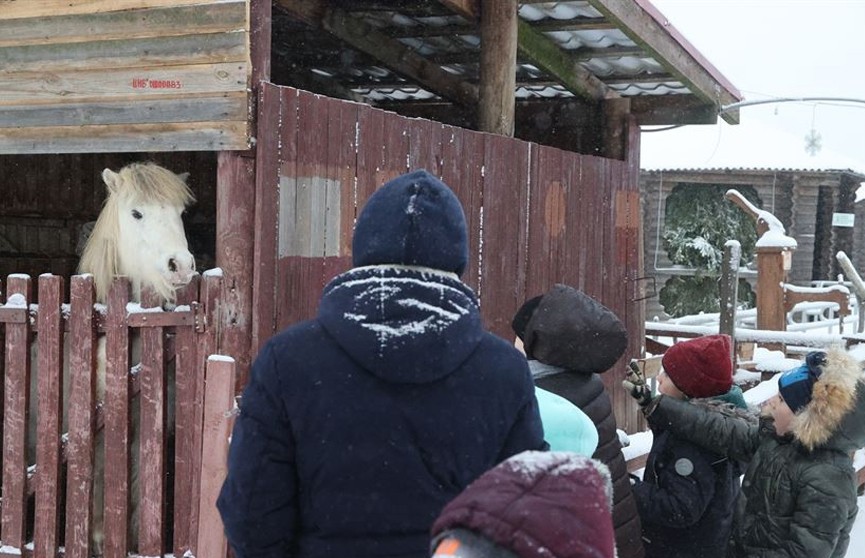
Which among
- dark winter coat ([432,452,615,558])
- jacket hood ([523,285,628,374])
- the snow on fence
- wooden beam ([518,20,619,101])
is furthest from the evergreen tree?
dark winter coat ([432,452,615,558])

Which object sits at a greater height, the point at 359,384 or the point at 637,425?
the point at 359,384

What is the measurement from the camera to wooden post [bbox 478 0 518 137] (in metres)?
5.81

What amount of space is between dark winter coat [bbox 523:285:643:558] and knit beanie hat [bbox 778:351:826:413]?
69cm

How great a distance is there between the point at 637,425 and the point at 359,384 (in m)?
6.68

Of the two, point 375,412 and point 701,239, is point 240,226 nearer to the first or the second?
point 375,412

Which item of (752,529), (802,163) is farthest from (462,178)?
(802,163)

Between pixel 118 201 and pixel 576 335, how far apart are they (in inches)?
104

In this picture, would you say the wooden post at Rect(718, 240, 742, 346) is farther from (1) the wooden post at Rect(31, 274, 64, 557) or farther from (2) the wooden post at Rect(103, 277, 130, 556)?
(1) the wooden post at Rect(31, 274, 64, 557)

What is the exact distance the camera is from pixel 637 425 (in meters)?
8.00

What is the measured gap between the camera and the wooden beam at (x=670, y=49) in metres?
5.88

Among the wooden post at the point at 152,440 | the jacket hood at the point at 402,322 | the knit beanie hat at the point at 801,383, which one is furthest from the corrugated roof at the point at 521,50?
the jacket hood at the point at 402,322

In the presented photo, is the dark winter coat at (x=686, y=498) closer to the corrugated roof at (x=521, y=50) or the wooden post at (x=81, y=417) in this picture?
the wooden post at (x=81, y=417)

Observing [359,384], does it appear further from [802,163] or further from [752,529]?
[802,163]

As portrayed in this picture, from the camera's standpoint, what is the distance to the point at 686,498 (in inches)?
125
